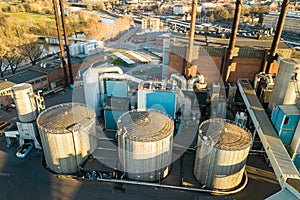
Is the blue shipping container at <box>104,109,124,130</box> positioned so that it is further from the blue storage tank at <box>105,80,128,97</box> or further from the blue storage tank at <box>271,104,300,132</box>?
the blue storage tank at <box>271,104,300,132</box>

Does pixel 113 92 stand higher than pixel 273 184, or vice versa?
pixel 113 92

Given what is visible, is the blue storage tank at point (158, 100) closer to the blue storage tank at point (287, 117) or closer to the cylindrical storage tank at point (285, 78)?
the blue storage tank at point (287, 117)

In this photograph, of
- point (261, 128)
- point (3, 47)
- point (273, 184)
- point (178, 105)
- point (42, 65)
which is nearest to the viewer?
point (273, 184)

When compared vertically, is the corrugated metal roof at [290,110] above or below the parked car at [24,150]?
above

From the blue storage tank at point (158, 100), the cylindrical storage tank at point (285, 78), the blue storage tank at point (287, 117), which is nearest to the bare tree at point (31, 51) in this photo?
the blue storage tank at point (158, 100)

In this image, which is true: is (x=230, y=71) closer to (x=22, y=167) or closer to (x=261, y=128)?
(x=261, y=128)

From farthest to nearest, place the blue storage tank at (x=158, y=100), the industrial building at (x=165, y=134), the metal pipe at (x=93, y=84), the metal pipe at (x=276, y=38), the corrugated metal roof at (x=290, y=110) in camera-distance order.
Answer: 1. the metal pipe at (x=93, y=84)
2. the metal pipe at (x=276, y=38)
3. the blue storage tank at (x=158, y=100)
4. the corrugated metal roof at (x=290, y=110)
5. the industrial building at (x=165, y=134)

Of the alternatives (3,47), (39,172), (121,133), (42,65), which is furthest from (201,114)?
(3,47)
